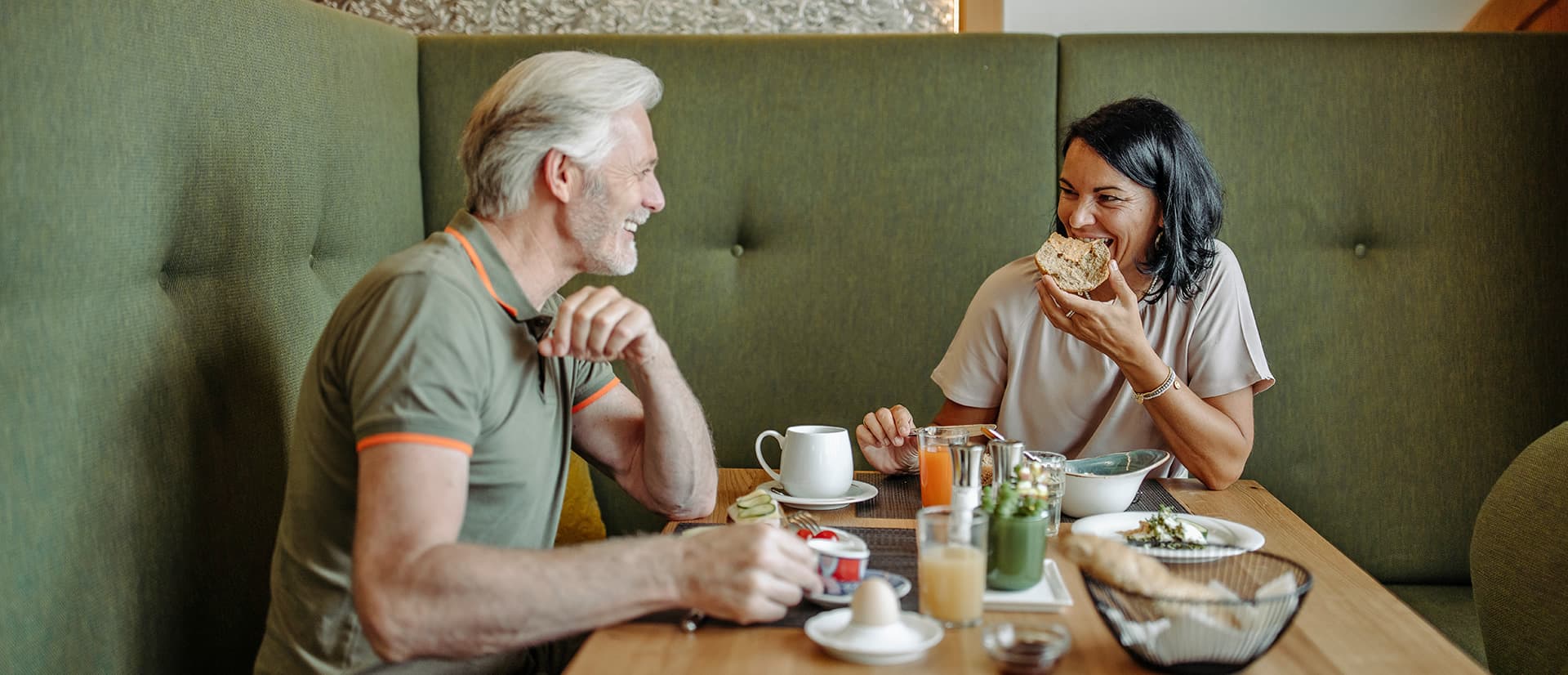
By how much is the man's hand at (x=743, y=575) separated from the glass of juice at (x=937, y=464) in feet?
1.47

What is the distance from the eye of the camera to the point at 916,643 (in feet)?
3.34

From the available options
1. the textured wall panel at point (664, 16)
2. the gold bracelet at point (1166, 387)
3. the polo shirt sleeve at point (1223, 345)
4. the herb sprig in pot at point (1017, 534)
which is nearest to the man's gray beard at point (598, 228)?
the herb sprig in pot at point (1017, 534)

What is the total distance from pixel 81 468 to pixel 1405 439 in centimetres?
215

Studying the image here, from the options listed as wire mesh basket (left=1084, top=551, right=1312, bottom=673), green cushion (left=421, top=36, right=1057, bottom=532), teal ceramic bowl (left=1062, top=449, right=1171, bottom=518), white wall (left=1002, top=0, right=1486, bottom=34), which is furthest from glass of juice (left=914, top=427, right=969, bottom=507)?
white wall (left=1002, top=0, right=1486, bottom=34)

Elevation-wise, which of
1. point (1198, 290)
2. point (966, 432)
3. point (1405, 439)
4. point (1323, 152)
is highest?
point (1323, 152)

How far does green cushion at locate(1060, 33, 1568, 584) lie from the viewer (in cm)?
220

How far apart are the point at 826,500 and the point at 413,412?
2.10ft

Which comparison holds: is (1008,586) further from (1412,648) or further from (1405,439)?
(1405,439)

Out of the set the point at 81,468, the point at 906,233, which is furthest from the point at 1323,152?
the point at 81,468

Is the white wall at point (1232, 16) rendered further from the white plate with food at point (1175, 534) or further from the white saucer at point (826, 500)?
the white plate with food at point (1175, 534)

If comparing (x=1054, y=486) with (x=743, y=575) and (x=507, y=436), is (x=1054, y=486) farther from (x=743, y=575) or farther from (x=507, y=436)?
(x=507, y=436)

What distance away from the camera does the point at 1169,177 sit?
1.94m

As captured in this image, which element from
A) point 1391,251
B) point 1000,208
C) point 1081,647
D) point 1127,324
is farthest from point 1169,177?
point 1081,647

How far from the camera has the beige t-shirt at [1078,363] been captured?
187 centimetres
